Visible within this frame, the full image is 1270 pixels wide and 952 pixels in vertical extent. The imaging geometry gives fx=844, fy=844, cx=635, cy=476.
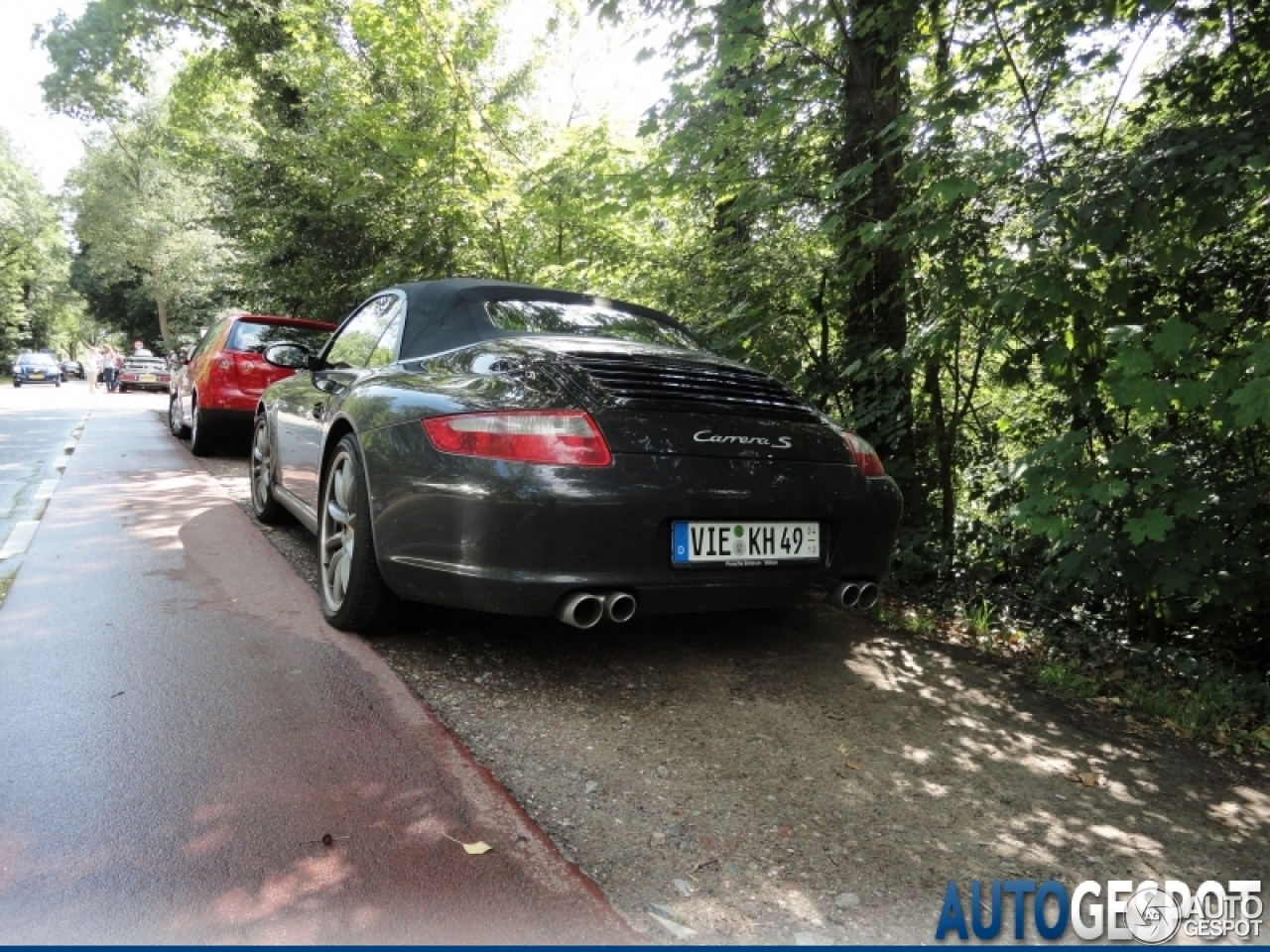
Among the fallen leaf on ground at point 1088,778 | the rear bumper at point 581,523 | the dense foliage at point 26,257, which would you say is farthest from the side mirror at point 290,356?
the dense foliage at point 26,257

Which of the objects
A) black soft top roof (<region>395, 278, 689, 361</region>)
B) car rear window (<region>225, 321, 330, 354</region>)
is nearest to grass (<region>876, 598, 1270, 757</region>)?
black soft top roof (<region>395, 278, 689, 361</region>)

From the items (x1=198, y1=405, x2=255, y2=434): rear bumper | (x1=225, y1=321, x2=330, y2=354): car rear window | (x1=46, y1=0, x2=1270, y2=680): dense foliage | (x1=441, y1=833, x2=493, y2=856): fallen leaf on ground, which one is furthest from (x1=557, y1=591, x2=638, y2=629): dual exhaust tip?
(x1=198, y1=405, x2=255, y2=434): rear bumper

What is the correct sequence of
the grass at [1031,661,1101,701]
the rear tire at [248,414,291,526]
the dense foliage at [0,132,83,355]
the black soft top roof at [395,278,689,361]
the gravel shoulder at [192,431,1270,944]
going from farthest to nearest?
the dense foliage at [0,132,83,355]
the rear tire at [248,414,291,526]
the black soft top roof at [395,278,689,361]
the grass at [1031,661,1101,701]
the gravel shoulder at [192,431,1270,944]

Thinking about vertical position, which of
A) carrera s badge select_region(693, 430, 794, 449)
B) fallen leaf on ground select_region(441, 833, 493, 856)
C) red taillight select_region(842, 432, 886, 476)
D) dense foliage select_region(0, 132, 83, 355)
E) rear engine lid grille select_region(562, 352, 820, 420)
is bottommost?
fallen leaf on ground select_region(441, 833, 493, 856)

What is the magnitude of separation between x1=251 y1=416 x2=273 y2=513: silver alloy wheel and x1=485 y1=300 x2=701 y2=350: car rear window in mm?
2355

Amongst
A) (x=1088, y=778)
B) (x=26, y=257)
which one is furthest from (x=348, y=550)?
(x=26, y=257)

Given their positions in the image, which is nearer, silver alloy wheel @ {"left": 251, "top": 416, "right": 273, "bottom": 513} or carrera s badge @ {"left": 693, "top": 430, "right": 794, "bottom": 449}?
carrera s badge @ {"left": 693, "top": 430, "right": 794, "bottom": 449}

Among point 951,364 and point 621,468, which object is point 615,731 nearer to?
point 621,468

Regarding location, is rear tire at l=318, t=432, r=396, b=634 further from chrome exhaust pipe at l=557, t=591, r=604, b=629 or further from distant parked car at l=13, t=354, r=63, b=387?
distant parked car at l=13, t=354, r=63, b=387

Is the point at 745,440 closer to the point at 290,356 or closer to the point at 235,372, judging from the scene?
the point at 290,356

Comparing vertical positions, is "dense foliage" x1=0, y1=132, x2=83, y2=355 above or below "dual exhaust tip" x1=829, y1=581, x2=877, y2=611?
above

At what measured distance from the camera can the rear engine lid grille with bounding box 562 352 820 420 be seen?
298 centimetres

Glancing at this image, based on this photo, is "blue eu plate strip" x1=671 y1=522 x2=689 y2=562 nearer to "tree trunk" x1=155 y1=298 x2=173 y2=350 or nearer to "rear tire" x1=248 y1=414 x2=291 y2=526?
"rear tire" x1=248 y1=414 x2=291 y2=526

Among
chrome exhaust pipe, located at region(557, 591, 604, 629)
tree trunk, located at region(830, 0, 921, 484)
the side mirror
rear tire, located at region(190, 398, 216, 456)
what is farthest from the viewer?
rear tire, located at region(190, 398, 216, 456)
